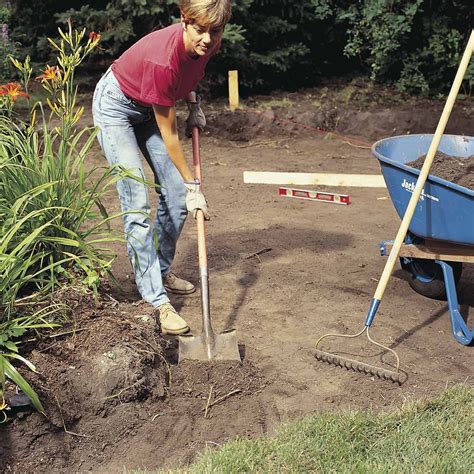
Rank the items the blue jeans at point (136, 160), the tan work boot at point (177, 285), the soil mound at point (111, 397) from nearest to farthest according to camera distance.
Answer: the soil mound at point (111, 397) < the blue jeans at point (136, 160) < the tan work boot at point (177, 285)

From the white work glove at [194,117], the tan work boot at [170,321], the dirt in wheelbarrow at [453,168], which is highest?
the white work glove at [194,117]

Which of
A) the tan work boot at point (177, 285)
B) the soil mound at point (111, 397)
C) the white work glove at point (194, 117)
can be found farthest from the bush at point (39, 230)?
the tan work boot at point (177, 285)

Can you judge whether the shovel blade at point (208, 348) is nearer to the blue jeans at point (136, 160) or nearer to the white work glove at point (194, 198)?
the blue jeans at point (136, 160)

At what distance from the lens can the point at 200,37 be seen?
3.64m

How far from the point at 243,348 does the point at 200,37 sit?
5.48ft

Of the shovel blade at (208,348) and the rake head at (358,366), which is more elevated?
the shovel blade at (208,348)

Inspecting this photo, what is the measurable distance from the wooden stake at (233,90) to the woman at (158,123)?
16.6 feet

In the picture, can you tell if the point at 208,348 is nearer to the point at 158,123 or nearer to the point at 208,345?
the point at 208,345

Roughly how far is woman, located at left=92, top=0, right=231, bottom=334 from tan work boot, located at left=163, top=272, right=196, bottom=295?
0.22 ft

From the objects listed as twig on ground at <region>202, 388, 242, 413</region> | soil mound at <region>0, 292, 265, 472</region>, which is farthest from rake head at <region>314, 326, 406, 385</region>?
twig on ground at <region>202, 388, 242, 413</region>

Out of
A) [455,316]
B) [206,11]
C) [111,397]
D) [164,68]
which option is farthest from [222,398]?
[206,11]

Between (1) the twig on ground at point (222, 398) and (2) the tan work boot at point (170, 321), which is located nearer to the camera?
(1) the twig on ground at point (222, 398)

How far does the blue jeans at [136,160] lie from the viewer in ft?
13.8

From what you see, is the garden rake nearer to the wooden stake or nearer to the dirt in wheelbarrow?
the dirt in wheelbarrow
